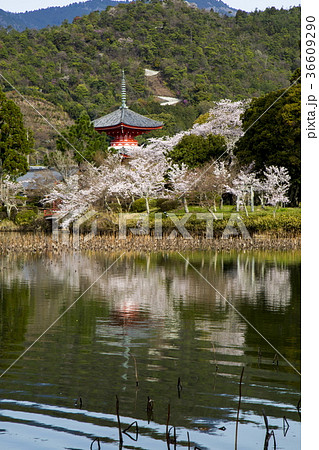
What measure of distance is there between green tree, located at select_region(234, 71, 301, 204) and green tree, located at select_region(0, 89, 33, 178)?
36.4 ft

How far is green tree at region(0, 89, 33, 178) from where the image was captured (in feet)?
103

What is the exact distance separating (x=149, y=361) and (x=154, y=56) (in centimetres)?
8754

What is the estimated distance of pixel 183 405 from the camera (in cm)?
709

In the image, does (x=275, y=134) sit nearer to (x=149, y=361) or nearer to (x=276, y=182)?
(x=276, y=182)

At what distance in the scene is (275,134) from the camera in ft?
99.4

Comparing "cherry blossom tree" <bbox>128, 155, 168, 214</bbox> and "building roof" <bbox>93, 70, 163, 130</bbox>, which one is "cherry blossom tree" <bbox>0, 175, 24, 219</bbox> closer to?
"cherry blossom tree" <bbox>128, 155, 168, 214</bbox>

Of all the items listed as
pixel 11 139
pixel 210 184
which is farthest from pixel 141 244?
pixel 11 139

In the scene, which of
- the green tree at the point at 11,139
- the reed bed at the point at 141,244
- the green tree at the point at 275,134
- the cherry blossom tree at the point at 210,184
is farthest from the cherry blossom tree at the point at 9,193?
the green tree at the point at 275,134

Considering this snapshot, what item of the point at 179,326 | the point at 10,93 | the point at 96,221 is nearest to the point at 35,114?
the point at 10,93

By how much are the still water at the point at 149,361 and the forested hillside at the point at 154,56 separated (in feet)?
161

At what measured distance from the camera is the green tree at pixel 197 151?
3419cm

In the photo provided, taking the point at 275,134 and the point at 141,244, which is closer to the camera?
the point at 141,244

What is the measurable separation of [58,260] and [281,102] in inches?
549

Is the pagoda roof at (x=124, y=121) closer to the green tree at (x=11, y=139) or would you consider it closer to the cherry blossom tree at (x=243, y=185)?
the green tree at (x=11, y=139)
